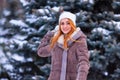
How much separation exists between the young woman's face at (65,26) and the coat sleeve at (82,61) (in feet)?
0.64

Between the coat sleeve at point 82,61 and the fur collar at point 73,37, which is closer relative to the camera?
the coat sleeve at point 82,61

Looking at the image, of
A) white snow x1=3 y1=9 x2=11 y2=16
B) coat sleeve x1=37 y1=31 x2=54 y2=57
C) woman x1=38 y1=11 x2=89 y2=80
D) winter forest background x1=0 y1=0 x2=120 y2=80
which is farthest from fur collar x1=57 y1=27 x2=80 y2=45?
white snow x1=3 y1=9 x2=11 y2=16

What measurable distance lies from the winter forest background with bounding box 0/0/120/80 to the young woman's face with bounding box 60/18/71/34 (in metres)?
2.18

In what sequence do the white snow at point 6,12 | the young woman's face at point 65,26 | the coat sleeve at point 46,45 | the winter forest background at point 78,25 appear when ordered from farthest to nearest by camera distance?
1. the white snow at point 6,12
2. the winter forest background at point 78,25
3. the coat sleeve at point 46,45
4. the young woman's face at point 65,26

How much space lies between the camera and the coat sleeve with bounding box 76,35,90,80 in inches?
188

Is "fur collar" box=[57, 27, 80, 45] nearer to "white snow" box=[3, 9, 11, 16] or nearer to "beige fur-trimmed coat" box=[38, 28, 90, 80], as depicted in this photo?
"beige fur-trimmed coat" box=[38, 28, 90, 80]

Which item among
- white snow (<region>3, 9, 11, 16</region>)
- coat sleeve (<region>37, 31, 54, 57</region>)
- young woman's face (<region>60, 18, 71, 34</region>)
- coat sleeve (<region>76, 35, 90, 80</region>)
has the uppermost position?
white snow (<region>3, 9, 11, 16</region>)

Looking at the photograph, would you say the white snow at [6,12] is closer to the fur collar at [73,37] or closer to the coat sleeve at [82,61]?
the fur collar at [73,37]

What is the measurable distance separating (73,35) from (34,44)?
301 centimetres

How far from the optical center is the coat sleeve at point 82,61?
479 centimetres

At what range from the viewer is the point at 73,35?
5.01m

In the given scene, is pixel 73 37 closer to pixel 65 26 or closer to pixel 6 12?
pixel 65 26

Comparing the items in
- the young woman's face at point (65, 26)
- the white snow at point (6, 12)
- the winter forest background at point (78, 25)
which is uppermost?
the white snow at point (6, 12)

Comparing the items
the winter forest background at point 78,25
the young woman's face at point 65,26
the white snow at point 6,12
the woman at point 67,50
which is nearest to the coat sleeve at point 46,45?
→ the woman at point 67,50
